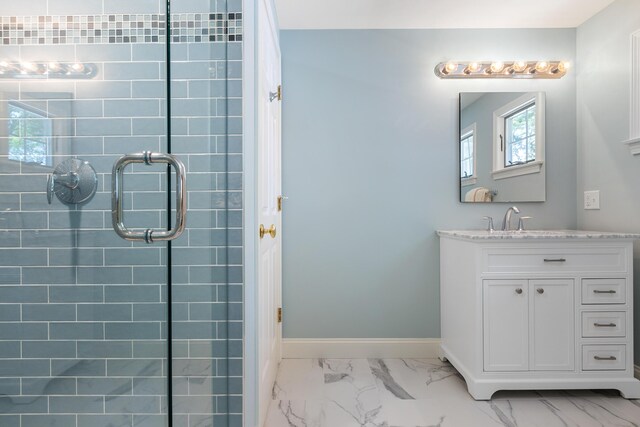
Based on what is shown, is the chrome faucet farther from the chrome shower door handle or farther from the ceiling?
the chrome shower door handle

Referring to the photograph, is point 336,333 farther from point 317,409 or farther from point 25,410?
point 25,410

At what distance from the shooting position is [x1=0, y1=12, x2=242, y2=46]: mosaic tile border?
42.4 inches

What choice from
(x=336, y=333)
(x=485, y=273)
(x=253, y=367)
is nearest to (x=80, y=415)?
(x=253, y=367)

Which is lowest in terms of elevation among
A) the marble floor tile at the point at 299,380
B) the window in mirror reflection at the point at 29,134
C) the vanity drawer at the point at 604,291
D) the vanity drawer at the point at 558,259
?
the marble floor tile at the point at 299,380

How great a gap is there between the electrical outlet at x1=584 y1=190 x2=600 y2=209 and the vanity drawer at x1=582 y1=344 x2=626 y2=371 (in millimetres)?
884

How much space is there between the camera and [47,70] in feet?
3.68

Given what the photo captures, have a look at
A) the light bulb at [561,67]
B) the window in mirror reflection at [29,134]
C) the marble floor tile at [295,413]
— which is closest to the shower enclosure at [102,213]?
the window in mirror reflection at [29,134]

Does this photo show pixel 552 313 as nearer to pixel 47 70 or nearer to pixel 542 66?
pixel 542 66

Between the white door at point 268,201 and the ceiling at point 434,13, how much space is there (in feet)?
1.10

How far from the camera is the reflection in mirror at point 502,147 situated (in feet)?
8.41

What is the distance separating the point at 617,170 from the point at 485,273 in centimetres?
111

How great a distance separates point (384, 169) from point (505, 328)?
1.22 meters

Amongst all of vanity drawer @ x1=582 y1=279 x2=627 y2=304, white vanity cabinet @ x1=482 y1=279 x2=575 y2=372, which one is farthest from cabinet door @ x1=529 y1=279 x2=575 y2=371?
vanity drawer @ x1=582 y1=279 x2=627 y2=304

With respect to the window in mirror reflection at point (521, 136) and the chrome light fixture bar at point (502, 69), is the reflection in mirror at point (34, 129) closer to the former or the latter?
the chrome light fixture bar at point (502, 69)
